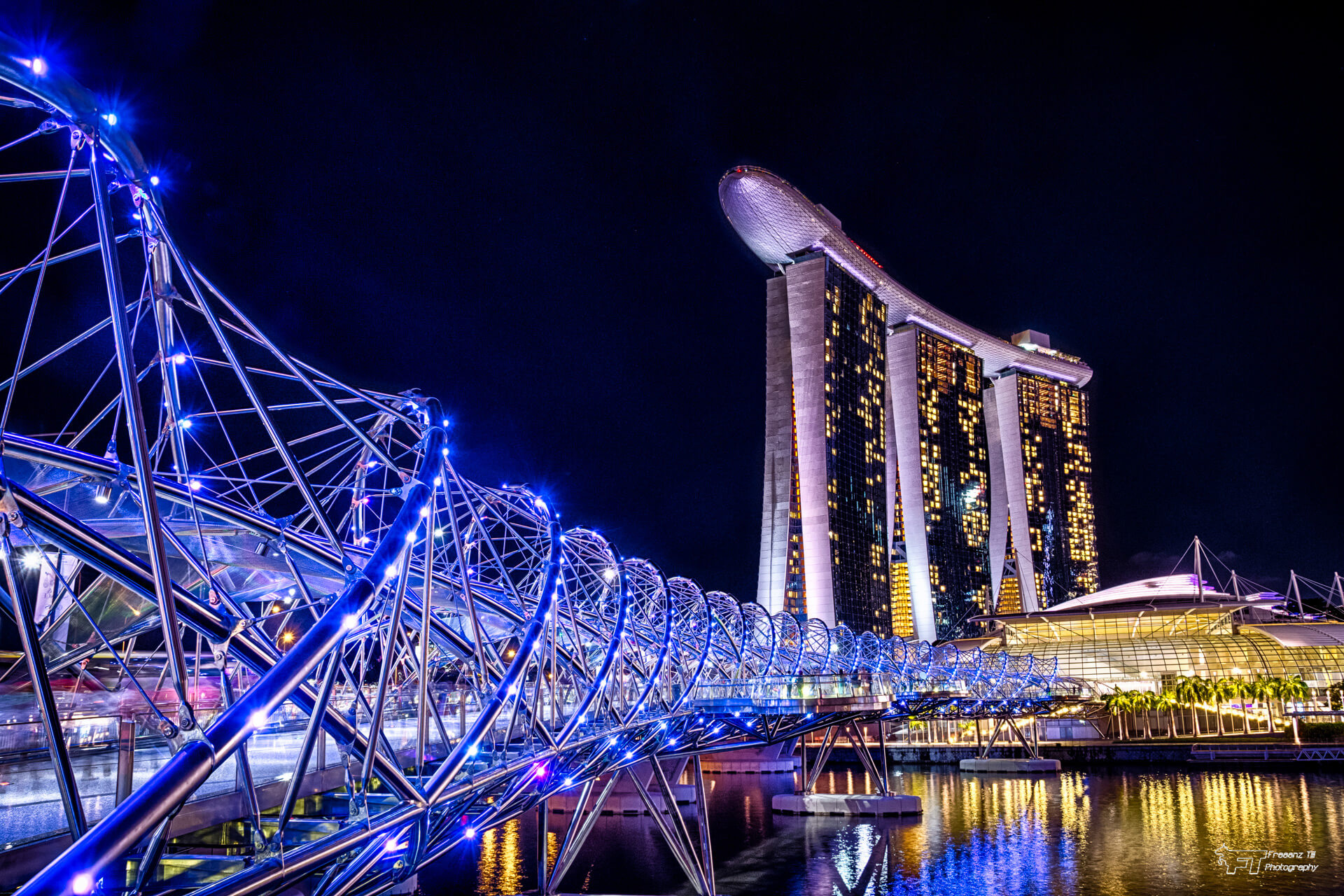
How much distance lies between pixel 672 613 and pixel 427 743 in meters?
11.5

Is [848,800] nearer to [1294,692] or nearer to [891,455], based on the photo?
[1294,692]

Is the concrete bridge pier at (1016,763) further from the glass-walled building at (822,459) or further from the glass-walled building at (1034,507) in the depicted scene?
the glass-walled building at (1034,507)

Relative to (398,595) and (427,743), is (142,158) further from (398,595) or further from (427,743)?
(427,743)

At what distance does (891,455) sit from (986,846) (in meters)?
129

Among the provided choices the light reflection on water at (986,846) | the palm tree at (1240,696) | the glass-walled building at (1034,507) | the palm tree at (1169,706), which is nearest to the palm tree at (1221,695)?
the palm tree at (1240,696)

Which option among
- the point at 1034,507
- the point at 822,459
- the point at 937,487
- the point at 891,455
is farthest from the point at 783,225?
the point at 1034,507

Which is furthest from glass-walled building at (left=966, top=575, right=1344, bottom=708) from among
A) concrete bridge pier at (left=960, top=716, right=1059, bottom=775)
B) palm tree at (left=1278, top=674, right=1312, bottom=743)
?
concrete bridge pier at (left=960, top=716, right=1059, bottom=775)

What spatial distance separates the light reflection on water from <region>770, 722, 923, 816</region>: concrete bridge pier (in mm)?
1200

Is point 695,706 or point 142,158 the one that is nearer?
point 142,158

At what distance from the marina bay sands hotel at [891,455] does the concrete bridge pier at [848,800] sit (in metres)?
62.9

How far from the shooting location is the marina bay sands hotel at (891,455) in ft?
→ 416

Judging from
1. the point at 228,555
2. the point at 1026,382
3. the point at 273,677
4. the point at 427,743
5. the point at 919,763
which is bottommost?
the point at 919,763

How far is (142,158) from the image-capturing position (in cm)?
1050

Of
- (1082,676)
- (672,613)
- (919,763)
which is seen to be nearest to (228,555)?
(672,613)
